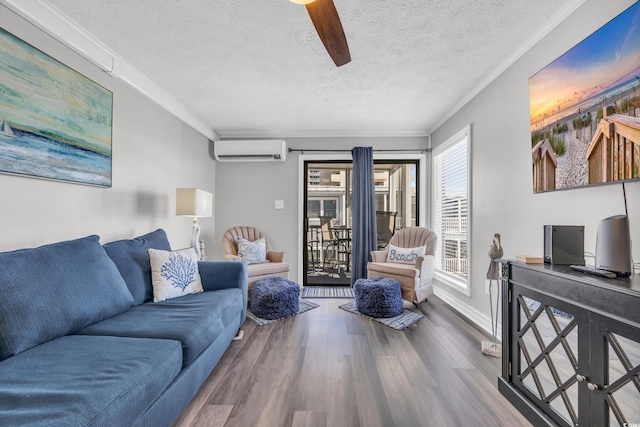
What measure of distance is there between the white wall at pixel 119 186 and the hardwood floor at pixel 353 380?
1476 millimetres

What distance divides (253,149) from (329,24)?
3.09 meters

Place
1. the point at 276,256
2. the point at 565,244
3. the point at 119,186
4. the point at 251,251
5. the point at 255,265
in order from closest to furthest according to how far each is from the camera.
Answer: the point at 565,244, the point at 119,186, the point at 255,265, the point at 251,251, the point at 276,256

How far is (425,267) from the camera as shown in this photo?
3.46m

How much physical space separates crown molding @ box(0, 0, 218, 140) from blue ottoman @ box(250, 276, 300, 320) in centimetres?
229

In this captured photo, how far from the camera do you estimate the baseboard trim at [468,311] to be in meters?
2.73

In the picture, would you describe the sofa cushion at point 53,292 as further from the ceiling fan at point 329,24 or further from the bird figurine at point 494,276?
the bird figurine at point 494,276

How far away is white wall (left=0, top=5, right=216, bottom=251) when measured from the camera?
1760 mm

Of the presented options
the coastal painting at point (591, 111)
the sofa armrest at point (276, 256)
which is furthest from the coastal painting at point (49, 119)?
the coastal painting at point (591, 111)

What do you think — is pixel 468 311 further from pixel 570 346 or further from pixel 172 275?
pixel 172 275

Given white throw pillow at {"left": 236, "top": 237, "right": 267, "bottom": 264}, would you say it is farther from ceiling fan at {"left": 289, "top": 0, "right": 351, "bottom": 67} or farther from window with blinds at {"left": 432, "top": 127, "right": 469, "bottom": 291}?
ceiling fan at {"left": 289, "top": 0, "right": 351, "bottom": 67}

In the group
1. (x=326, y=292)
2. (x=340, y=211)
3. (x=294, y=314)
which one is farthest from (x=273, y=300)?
(x=340, y=211)

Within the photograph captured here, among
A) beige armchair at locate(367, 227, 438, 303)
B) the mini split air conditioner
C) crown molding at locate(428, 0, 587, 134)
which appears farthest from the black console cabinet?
the mini split air conditioner

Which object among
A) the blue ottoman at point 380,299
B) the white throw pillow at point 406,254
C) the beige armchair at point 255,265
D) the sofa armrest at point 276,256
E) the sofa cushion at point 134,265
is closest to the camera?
the sofa cushion at point 134,265

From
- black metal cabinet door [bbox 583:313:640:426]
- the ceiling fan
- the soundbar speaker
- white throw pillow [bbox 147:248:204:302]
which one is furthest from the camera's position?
white throw pillow [bbox 147:248:204:302]
